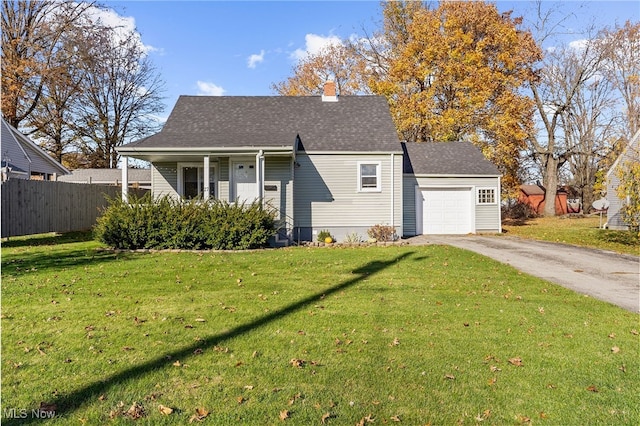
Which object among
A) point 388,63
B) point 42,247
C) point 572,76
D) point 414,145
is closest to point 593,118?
point 572,76

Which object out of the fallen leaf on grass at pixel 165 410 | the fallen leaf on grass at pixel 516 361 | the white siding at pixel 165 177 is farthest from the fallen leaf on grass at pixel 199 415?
the white siding at pixel 165 177

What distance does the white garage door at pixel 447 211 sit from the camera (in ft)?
62.2

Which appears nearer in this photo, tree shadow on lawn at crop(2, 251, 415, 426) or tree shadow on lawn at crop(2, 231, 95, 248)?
tree shadow on lawn at crop(2, 251, 415, 426)

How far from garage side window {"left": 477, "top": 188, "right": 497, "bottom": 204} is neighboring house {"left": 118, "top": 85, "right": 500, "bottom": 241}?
90 cm

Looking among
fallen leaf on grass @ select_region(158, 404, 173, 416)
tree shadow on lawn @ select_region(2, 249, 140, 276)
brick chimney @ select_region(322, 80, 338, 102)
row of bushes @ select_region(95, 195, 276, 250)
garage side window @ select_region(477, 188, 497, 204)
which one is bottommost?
fallen leaf on grass @ select_region(158, 404, 173, 416)

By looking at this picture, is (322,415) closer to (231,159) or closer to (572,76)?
(231,159)

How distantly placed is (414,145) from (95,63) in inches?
919

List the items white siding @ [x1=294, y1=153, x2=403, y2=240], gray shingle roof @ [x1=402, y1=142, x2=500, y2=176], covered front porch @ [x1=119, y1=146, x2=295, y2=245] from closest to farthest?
covered front porch @ [x1=119, y1=146, x2=295, y2=245]
white siding @ [x1=294, y1=153, x2=403, y2=240]
gray shingle roof @ [x1=402, y1=142, x2=500, y2=176]

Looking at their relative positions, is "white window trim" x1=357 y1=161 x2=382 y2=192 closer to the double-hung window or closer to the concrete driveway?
the concrete driveway

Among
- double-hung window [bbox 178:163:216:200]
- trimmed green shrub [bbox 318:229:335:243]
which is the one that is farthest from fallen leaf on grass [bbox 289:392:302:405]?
double-hung window [bbox 178:163:216:200]

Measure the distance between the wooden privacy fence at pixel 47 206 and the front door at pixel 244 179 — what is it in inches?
152

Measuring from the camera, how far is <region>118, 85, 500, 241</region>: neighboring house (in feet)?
46.1

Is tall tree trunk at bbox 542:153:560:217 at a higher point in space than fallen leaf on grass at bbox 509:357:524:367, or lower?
higher

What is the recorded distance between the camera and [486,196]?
19266 mm
